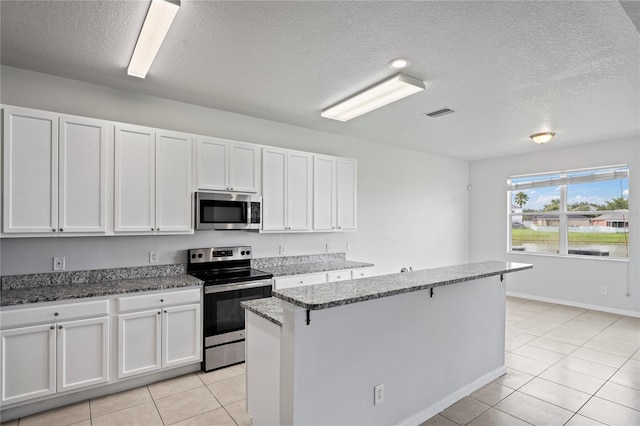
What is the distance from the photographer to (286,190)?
414cm

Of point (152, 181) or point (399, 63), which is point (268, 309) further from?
point (399, 63)

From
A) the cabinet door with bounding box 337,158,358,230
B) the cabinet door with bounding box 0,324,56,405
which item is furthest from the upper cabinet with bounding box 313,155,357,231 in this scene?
the cabinet door with bounding box 0,324,56,405

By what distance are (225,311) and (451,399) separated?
214 centimetres

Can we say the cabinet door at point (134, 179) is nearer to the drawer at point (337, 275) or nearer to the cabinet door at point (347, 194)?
the drawer at point (337, 275)

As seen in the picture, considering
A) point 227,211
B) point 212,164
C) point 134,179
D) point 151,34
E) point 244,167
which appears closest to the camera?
point 151,34

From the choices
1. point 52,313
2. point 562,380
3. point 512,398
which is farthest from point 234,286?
point 562,380

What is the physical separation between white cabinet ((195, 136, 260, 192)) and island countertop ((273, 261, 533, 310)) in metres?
1.95

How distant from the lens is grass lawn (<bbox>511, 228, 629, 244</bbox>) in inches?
215

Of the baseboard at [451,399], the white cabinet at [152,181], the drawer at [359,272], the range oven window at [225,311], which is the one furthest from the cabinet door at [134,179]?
the baseboard at [451,399]

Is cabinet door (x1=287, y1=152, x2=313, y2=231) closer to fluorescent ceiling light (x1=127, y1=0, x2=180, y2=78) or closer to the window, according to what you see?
fluorescent ceiling light (x1=127, y1=0, x2=180, y2=78)

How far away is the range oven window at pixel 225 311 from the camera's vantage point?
3.24 meters

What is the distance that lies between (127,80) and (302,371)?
9.78ft

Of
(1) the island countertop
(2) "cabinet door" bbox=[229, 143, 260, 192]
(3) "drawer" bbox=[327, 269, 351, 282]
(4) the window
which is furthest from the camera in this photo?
(4) the window

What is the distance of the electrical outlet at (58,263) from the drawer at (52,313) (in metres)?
0.61
